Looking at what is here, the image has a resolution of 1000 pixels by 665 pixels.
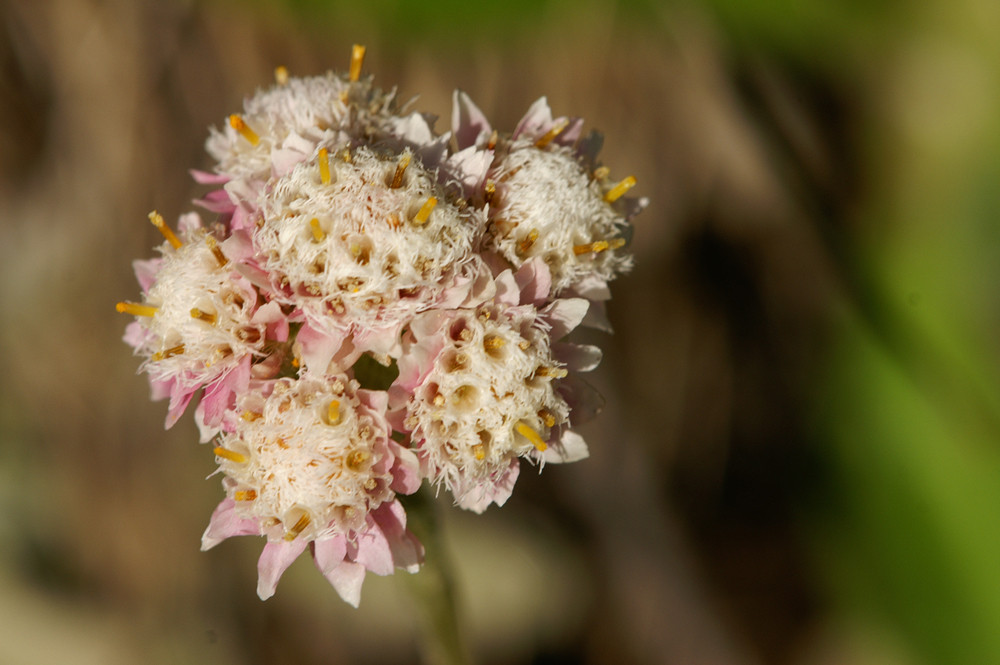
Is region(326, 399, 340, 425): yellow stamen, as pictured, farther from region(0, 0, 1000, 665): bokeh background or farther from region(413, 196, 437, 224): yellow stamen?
region(0, 0, 1000, 665): bokeh background

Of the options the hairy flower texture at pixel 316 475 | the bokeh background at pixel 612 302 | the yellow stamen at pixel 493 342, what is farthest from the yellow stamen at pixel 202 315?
the bokeh background at pixel 612 302

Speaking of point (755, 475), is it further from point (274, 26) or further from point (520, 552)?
point (274, 26)

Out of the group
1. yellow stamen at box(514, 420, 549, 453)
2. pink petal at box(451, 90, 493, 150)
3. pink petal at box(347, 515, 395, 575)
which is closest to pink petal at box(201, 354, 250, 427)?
pink petal at box(347, 515, 395, 575)

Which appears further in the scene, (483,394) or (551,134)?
(551,134)

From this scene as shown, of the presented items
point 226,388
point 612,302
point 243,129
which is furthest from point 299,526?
point 612,302

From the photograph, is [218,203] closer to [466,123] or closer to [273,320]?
[273,320]

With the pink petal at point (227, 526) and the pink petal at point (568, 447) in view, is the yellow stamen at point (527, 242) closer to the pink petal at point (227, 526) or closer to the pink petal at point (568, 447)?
the pink petal at point (568, 447)
